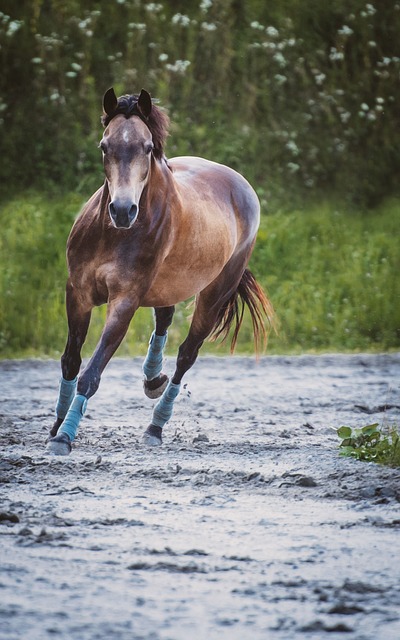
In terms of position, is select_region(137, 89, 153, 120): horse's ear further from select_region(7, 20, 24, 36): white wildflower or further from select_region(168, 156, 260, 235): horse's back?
select_region(7, 20, 24, 36): white wildflower

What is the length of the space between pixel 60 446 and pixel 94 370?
1.76ft

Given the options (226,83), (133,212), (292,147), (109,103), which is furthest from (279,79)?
(133,212)

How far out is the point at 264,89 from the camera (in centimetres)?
1620

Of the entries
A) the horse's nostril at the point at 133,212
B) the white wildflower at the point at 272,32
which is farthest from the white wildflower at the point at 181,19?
the horse's nostril at the point at 133,212

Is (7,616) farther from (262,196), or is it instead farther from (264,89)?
(264,89)

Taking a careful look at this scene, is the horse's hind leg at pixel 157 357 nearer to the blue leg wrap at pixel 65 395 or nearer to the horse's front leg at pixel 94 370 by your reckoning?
the blue leg wrap at pixel 65 395

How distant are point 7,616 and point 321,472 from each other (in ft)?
9.77

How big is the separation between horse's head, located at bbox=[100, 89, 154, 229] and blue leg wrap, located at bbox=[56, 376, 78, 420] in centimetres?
119

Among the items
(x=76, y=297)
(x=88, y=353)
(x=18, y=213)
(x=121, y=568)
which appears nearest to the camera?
(x=121, y=568)

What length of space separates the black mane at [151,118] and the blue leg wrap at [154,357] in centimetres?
176

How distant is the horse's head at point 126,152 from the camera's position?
6.28 metres

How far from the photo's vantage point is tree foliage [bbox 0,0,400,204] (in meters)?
15.7

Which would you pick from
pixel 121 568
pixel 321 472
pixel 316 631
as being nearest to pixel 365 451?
pixel 321 472

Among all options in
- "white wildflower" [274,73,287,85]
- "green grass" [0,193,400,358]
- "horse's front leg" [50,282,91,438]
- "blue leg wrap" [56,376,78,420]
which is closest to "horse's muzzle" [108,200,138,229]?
"horse's front leg" [50,282,91,438]
